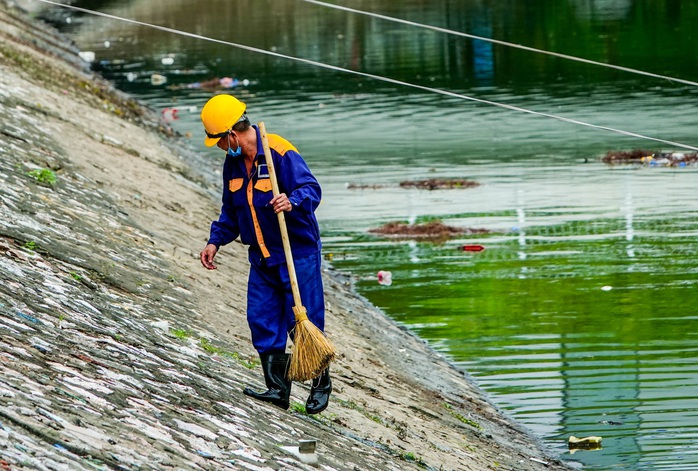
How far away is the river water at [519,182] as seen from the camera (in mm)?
12359

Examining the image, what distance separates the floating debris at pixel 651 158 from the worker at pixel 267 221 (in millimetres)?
16377

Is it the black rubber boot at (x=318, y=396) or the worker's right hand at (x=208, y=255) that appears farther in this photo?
the black rubber boot at (x=318, y=396)

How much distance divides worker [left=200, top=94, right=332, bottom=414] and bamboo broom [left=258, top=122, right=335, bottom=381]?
0.09 metres

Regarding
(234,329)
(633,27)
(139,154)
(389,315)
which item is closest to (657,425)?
(234,329)

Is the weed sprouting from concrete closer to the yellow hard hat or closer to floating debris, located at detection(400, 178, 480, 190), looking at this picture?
the yellow hard hat

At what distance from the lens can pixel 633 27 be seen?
42062mm

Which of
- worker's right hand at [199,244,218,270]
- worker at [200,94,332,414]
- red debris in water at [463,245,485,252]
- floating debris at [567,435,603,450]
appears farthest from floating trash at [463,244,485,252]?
worker's right hand at [199,244,218,270]

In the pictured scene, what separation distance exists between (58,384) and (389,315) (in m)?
8.81

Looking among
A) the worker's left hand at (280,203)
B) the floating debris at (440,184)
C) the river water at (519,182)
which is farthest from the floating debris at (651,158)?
the worker's left hand at (280,203)

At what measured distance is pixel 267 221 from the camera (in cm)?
755

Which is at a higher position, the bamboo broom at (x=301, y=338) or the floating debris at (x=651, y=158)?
the bamboo broom at (x=301, y=338)

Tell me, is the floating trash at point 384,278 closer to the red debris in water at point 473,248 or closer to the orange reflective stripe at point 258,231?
the red debris in water at point 473,248

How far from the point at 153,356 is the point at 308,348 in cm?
122

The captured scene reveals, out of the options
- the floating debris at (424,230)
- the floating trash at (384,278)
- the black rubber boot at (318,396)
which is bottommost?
the floating trash at (384,278)
